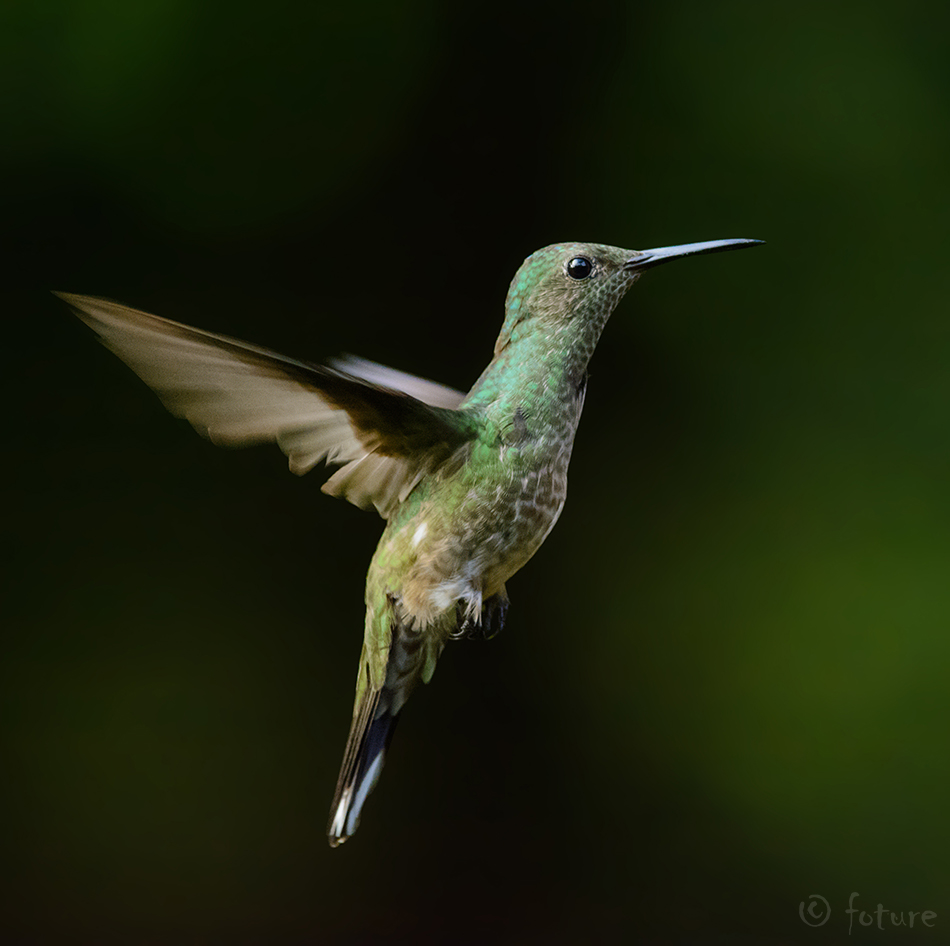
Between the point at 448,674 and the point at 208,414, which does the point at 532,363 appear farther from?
the point at 448,674

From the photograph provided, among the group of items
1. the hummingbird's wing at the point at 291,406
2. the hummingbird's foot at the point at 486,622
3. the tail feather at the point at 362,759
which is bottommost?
the tail feather at the point at 362,759

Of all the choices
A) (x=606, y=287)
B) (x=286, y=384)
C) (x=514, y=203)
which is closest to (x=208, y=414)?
(x=286, y=384)

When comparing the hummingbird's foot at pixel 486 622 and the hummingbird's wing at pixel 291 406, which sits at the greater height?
the hummingbird's wing at pixel 291 406

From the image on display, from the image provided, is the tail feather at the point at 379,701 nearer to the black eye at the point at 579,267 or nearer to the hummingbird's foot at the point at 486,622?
the hummingbird's foot at the point at 486,622

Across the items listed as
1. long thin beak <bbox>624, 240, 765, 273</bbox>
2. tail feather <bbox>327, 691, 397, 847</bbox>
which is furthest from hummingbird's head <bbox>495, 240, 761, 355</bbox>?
tail feather <bbox>327, 691, 397, 847</bbox>

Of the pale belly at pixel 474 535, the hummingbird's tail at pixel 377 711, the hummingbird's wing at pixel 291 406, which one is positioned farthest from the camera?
the hummingbird's tail at pixel 377 711

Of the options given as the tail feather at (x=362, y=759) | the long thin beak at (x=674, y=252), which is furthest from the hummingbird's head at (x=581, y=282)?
the tail feather at (x=362, y=759)

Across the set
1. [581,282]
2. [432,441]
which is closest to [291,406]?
[432,441]
